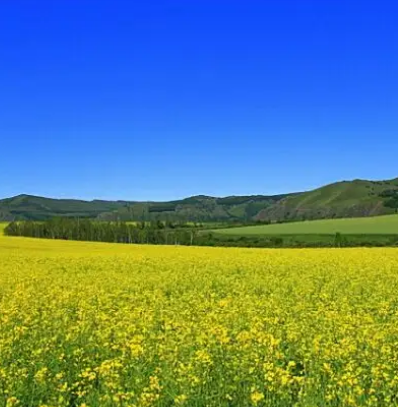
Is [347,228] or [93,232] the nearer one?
[347,228]

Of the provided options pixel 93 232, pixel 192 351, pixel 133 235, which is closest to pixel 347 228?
pixel 133 235

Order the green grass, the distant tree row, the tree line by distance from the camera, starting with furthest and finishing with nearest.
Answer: the distant tree row < the tree line < the green grass

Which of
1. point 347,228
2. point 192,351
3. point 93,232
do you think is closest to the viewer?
point 192,351

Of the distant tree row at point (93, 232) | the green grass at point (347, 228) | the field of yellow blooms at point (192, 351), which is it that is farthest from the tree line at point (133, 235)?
the field of yellow blooms at point (192, 351)

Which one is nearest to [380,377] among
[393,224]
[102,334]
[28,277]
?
[102,334]

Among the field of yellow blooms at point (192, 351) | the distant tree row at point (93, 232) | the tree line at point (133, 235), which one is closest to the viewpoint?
the field of yellow blooms at point (192, 351)

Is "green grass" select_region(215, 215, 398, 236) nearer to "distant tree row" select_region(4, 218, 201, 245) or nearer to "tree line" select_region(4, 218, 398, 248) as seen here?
"tree line" select_region(4, 218, 398, 248)

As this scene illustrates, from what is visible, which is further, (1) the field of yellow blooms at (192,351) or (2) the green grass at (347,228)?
(2) the green grass at (347,228)

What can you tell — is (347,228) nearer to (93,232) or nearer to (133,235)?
(133,235)

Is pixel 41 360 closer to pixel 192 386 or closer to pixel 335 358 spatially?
pixel 192 386

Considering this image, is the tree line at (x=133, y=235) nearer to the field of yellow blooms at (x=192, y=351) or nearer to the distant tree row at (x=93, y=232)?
the distant tree row at (x=93, y=232)

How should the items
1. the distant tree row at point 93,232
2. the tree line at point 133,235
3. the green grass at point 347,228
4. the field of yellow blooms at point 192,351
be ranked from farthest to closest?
the distant tree row at point 93,232 < the tree line at point 133,235 < the green grass at point 347,228 < the field of yellow blooms at point 192,351

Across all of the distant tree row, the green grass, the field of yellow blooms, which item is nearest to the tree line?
the distant tree row

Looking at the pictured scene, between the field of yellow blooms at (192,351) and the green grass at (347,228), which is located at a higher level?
the green grass at (347,228)
